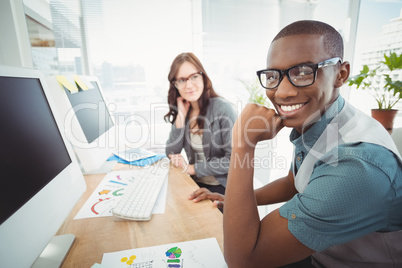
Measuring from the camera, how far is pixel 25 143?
58 centimetres

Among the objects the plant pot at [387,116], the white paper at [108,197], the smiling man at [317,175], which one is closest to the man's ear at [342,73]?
the smiling man at [317,175]

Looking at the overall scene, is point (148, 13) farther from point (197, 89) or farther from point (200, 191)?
point (200, 191)

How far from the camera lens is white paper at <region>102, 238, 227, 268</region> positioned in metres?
0.61

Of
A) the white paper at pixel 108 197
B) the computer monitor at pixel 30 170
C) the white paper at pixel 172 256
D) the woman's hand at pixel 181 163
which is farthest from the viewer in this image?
the woman's hand at pixel 181 163

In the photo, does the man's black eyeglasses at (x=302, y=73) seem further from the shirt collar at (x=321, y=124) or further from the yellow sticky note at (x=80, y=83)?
the yellow sticky note at (x=80, y=83)

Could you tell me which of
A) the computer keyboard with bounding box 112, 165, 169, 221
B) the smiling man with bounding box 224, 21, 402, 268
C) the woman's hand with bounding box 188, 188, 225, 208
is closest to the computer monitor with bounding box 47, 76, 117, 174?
the computer keyboard with bounding box 112, 165, 169, 221

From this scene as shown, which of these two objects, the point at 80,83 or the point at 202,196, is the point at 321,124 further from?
the point at 80,83

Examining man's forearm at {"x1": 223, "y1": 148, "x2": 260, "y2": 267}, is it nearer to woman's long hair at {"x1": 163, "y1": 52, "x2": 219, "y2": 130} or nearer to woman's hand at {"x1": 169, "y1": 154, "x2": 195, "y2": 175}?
woman's hand at {"x1": 169, "y1": 154, "x2": 195, "y2": 175}

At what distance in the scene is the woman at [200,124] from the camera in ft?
5.06

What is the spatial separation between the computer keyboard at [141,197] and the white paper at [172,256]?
0.15m

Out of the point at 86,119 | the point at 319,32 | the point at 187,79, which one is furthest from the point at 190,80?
the point at 319,32

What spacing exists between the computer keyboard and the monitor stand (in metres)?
0.16

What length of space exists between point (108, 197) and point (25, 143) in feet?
1.57

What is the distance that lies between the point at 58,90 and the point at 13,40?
1.21 metres
